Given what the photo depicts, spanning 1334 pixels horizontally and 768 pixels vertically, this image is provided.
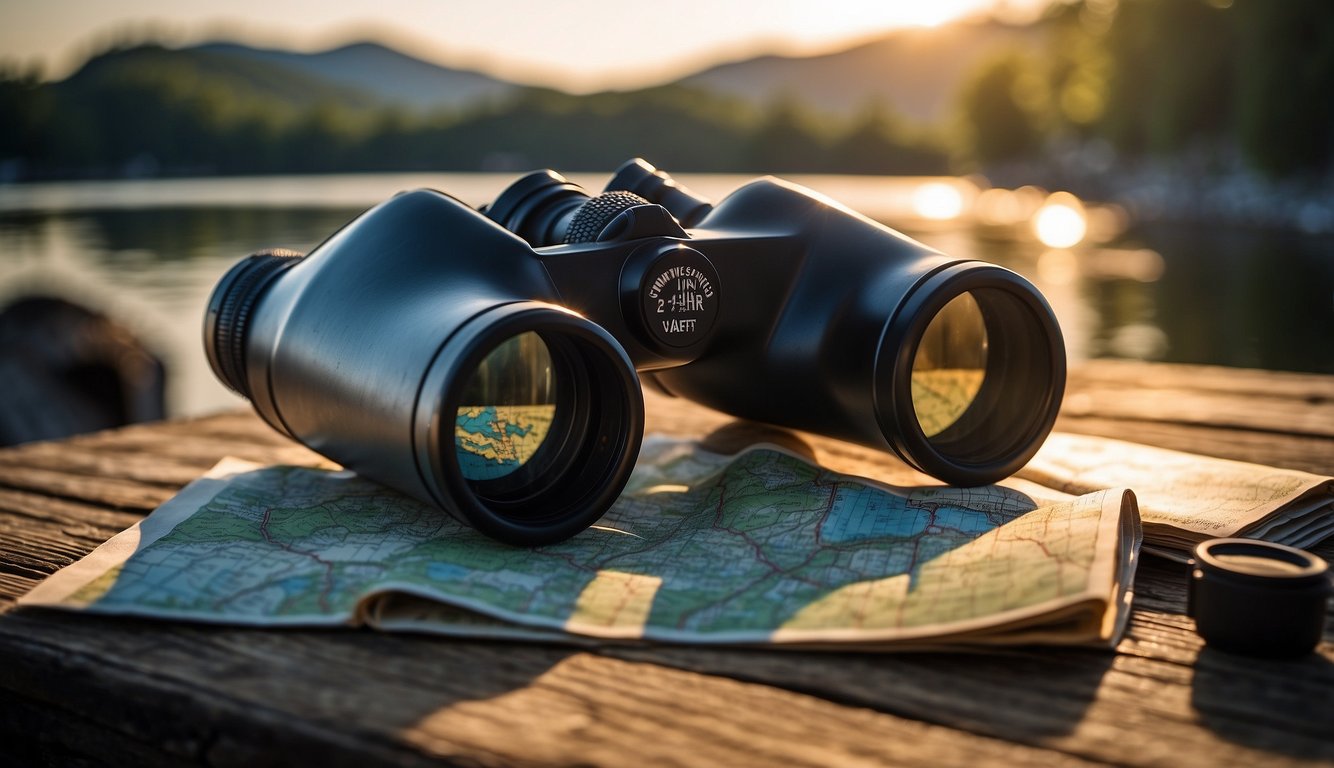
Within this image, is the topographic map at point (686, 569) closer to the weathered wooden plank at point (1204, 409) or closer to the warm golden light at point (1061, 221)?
the weathered wooden plank at point (1204, 409)

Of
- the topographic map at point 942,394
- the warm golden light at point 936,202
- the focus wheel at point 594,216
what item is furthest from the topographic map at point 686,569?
the warm golden light at point 936,202

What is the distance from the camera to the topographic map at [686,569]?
1.09 metres

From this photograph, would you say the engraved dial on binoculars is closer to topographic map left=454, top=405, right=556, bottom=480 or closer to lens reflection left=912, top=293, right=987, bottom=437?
topographic map left=454, top=405, right=556, bottom=480

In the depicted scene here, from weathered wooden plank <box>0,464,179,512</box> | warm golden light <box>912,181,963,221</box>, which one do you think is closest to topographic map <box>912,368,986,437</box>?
weathered wooden plank <box>0,464,179,512</box>

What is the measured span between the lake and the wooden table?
72 cm

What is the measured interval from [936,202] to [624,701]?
201 ft

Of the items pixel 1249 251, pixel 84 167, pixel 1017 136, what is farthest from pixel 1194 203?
pixel 84 167

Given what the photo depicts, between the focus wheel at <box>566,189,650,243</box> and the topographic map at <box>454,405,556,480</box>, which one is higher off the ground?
the focus wheel at <box>566,189,650,243</box>

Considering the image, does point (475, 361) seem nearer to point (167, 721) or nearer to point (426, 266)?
point (426, 266)

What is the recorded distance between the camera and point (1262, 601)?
1.05 m

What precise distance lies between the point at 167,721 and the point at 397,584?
0.78ft

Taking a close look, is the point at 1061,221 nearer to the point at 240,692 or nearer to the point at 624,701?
the point at 624,701

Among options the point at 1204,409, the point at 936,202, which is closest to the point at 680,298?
the point at 1204,409

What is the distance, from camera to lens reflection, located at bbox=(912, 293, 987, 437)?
1.63m
